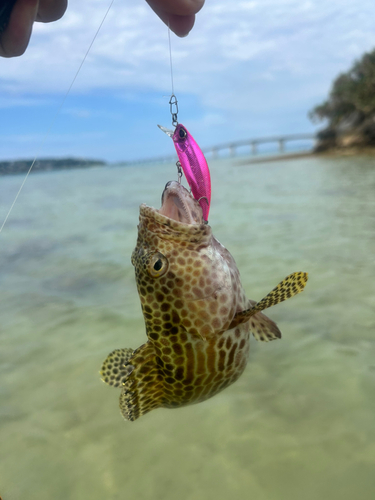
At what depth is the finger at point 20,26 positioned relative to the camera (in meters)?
3.02

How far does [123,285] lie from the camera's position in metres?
7.52

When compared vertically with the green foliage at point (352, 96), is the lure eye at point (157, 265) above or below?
below

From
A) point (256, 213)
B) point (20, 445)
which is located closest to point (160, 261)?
point (20, 445)

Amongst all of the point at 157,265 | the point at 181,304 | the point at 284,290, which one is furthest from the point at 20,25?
the point at 284,290

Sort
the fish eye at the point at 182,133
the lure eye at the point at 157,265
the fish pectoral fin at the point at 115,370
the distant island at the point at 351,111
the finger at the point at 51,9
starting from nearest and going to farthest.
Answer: the lure eye at the point at 157,265 < the fish eye at the point at 182,133 < the fish pectoral fin at the point at 115,370 < the finger at the point at 51,9 < the distant island at the point at 351,111

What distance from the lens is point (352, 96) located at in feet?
143

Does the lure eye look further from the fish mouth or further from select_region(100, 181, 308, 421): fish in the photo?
the fish mouth

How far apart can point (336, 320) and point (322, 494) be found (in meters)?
2.64

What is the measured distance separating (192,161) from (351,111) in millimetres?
49213

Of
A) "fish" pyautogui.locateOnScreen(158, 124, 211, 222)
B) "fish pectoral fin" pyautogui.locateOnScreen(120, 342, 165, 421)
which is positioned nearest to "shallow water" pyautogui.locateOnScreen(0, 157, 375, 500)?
"fish pectoral fin" pyautogui.locateOnScreen(120, 342, 165, 421)

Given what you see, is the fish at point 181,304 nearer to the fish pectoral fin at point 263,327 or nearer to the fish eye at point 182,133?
the fish eye at point 182,133

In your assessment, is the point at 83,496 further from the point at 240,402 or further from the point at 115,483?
the point at 240,402

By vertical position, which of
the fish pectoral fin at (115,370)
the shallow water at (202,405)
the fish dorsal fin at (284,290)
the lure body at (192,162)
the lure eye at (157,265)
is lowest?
the shallow water at (202,405)

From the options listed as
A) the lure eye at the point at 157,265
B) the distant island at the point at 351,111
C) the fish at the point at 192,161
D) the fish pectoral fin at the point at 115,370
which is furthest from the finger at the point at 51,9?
the distant island at the point at 351,111
